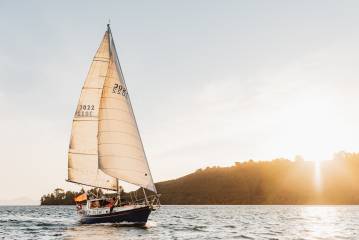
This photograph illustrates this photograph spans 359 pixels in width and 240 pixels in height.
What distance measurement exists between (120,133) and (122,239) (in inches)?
517

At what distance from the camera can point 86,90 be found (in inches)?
2117

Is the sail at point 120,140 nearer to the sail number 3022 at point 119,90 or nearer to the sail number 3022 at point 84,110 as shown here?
the sail number 3022 at point 119,90

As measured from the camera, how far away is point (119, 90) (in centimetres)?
5116

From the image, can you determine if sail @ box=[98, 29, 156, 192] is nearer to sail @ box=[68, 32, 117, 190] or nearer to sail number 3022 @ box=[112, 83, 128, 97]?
sail number 3022 @ box=[112, 83, 128, 97]

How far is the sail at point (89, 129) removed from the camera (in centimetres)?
5328

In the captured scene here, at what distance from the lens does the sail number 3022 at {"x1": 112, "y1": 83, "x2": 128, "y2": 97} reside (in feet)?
167

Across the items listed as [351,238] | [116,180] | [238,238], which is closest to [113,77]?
[116,180]

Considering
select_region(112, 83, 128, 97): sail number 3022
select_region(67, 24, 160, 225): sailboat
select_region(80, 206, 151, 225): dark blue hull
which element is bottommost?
select_region(80, 206, 151, 225): dark blue hull

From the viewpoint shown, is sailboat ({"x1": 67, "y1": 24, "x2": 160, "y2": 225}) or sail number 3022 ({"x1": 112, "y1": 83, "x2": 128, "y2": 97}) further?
sail number 3022 ({"x1": 112, "y1": 83, "x2": 128, "y2": 97})

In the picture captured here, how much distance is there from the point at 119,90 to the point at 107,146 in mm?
6460

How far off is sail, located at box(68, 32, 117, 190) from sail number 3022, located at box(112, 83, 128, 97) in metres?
2.86

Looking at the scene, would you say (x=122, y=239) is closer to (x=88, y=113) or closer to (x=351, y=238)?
(x=88, y=113)

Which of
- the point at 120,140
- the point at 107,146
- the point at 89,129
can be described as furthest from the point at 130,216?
the point at 89,129

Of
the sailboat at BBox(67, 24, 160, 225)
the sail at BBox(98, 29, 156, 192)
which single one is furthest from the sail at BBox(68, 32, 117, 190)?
→ the sail at BBox(98, 29, 156, 192)
